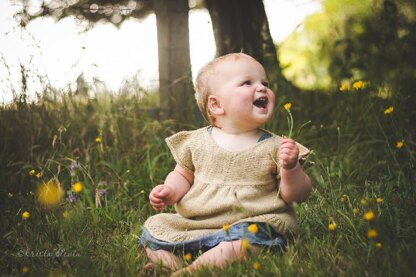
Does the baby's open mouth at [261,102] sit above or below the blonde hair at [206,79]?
below

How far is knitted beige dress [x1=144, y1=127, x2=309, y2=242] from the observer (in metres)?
2.10

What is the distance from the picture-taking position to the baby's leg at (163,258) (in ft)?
6.64

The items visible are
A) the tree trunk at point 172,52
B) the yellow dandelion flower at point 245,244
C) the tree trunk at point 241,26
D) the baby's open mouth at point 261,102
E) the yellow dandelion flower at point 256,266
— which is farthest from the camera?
the tree trunk at point 241,26

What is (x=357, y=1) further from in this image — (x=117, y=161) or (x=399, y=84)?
(x=117, y=161)

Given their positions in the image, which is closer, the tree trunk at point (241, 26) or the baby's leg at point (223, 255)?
the baby's leg at point (223, 255)

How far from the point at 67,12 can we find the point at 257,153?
241 cm

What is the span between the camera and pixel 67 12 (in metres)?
3.87

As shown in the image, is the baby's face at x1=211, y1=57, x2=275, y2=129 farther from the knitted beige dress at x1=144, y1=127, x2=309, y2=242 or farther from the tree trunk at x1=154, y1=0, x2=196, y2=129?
the tree trunk at x1=154, y1=0, x2=196, y2=129

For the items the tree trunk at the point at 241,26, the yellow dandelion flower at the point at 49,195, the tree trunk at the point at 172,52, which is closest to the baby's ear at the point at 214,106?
the yellow dandelion flower at the point at 49,195

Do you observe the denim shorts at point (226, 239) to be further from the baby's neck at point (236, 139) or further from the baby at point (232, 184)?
the baby's neck at point (236, 139)

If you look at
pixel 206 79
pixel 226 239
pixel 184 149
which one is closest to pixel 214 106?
pixel 206 79

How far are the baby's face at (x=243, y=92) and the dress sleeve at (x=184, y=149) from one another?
0.84ft

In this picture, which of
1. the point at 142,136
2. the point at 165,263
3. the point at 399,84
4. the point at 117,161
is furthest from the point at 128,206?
the point at 399,84

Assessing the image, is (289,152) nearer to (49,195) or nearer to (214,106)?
(214,106)
